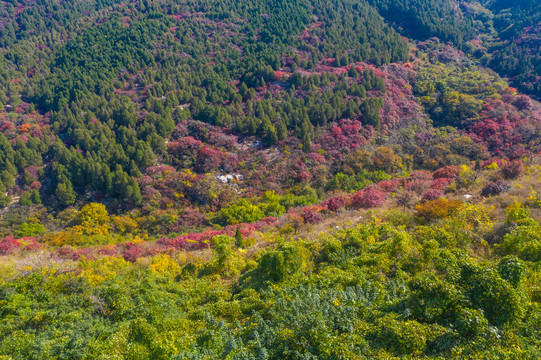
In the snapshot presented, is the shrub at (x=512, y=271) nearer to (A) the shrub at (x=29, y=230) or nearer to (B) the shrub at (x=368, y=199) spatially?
(B) the shrub at (x=368, y=199)

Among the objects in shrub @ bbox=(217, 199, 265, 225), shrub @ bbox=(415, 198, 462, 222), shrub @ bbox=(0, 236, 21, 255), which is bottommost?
shrub @ bbox=(0, 236, 21, 255)

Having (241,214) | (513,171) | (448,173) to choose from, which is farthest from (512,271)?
(241,214)

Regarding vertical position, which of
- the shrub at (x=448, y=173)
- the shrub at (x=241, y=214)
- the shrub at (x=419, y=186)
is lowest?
the shrub at (x=241, y=214)


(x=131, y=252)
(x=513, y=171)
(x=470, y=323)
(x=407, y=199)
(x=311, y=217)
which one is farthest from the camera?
(x=407, y=199)

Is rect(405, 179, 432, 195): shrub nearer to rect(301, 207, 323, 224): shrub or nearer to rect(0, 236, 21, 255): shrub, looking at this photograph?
rect(301, 207, 323, 224): shrub

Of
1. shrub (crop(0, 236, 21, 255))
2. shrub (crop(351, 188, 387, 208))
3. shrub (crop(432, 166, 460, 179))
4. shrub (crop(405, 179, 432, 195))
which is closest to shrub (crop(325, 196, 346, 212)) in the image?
shrub (crop(351, 188, 387, 208))

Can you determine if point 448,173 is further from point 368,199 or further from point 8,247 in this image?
point 8,247

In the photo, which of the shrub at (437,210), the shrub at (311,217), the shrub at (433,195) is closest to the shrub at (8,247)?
the shrub at (311,217)
